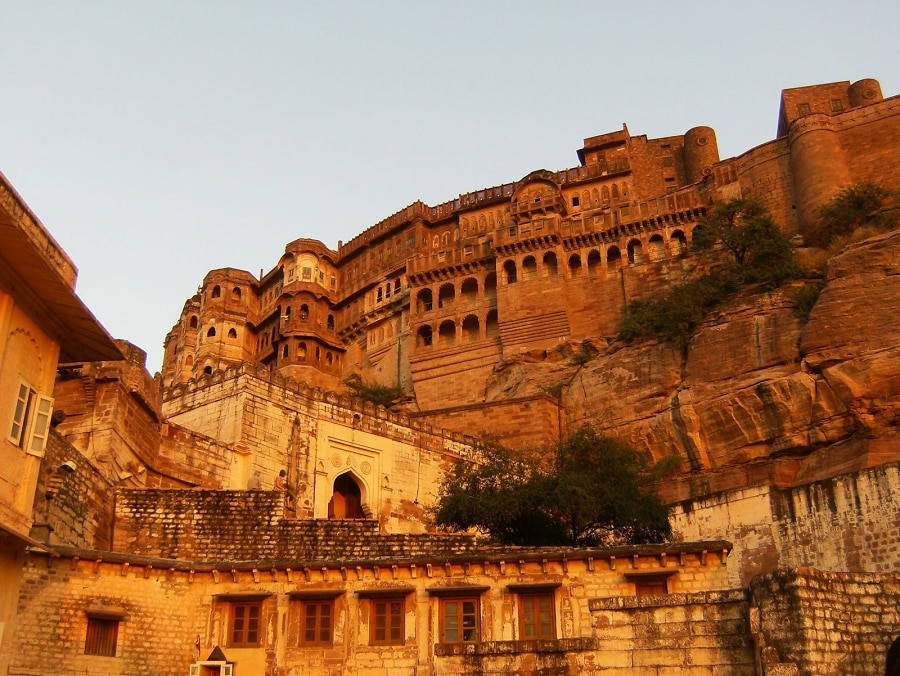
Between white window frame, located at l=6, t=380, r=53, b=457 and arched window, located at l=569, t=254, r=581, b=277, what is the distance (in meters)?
29.9

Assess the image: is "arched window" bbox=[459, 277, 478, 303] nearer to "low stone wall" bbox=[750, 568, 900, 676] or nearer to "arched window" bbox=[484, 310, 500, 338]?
"arched window" bbox=[484, 310, 500, 338]

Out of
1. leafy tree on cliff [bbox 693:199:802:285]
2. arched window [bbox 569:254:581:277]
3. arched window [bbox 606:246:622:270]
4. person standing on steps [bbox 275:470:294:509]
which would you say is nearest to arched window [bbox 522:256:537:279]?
arched window [bbox 569:254:581:277]

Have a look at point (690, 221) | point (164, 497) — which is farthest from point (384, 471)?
point (690, 221)

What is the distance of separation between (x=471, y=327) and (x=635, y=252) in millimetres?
7742

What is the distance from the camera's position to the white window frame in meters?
14.2

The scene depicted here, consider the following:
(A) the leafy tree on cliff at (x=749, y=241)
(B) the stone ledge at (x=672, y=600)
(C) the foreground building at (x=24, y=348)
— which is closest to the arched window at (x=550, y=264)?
(A) the leafy tree on cliff at (x=749, y=241)

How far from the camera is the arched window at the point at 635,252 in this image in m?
41.6

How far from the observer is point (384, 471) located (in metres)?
29.0

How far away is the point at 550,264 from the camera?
140ft

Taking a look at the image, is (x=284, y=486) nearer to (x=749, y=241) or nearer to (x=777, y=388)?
(x=777, y=388)

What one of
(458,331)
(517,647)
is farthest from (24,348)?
(458,331)

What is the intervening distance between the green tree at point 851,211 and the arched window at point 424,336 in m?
16.6

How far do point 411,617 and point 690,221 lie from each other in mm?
28770

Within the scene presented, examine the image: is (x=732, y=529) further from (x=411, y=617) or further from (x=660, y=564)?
(x=411, y=617)
